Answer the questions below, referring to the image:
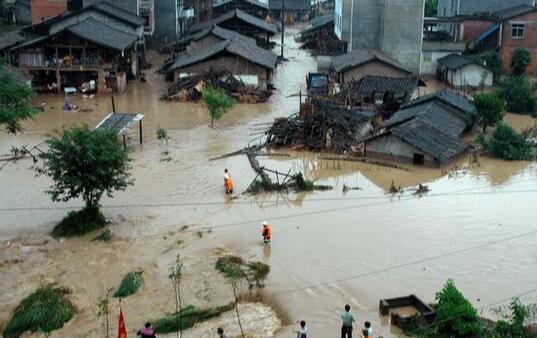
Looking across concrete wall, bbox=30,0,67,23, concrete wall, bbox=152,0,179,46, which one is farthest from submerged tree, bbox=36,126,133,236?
concrete wall, bbox=152,0,179,46

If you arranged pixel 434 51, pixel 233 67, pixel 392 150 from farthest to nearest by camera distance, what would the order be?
pixel 434 51
pixel 233 67
pixel 392 150

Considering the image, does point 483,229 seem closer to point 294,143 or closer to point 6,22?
point 294,143

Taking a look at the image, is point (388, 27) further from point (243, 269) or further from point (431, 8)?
point (243, 269)

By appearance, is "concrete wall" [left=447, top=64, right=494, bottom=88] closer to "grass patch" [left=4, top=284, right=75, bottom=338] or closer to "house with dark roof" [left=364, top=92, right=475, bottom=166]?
"house with dark roof" [left=364, top=92, right=475, bottom=166]

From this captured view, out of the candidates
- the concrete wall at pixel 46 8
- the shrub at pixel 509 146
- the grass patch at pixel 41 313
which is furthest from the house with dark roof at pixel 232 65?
the grass patch at pixel 41 313

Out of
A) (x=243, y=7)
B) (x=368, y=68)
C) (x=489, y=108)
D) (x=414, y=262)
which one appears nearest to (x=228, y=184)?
(x=414, y=262)

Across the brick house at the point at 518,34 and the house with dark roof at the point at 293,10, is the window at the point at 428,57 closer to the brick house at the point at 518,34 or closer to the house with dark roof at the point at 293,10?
the brick house at the point at 518,34
